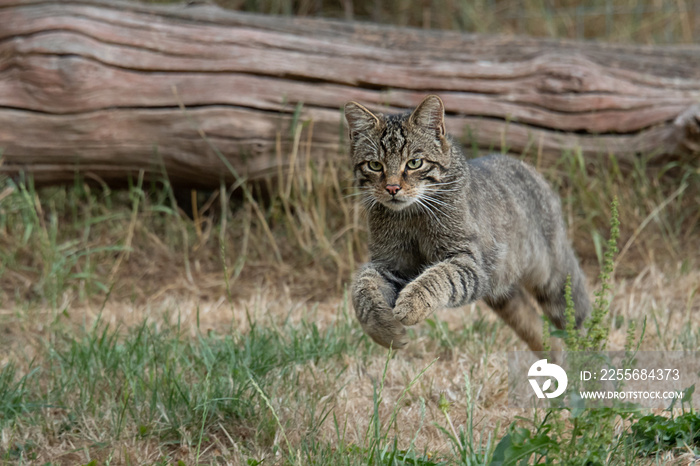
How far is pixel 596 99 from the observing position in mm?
5727

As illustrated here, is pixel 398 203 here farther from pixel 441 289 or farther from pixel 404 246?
pixel 441 289

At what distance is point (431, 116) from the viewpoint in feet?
11.4

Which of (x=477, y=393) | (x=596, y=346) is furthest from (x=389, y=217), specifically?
(x=596, y=346)

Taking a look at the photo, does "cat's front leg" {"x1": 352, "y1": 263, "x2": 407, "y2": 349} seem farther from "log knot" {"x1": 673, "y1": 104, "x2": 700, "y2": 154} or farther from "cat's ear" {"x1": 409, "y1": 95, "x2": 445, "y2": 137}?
"log knot" {"x1": 673, "y1": 104, "x2": 700, "y2": 154}

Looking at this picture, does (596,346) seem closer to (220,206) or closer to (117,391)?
(117,391)

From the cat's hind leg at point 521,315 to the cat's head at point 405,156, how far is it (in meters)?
0.76

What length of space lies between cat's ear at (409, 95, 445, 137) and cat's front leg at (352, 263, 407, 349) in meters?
0.76

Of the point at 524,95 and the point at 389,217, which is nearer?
the point at 389,217

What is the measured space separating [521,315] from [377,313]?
3.81 ft

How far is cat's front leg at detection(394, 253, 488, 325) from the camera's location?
288 cm

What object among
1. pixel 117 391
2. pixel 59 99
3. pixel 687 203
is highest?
pixel 59 99

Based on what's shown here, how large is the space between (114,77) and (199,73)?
575 mm

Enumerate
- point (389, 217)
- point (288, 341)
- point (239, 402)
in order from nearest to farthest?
point (239, 402), point (389, 217), point (288, 341)

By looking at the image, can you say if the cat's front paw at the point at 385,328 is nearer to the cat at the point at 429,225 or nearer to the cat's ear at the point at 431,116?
the cat at the point at 429,225
